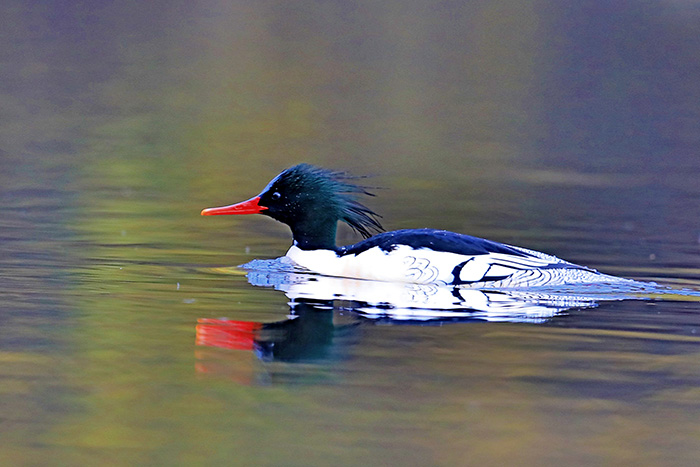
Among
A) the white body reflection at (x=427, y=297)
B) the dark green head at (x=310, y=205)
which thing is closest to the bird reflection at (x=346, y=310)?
the white body reflection at (x=427, y=297)

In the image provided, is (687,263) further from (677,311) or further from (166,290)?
(166,290)

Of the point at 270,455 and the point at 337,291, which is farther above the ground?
the point at 337,291

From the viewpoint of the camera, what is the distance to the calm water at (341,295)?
540 centimetres

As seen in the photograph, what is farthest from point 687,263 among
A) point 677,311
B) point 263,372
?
point 263,372

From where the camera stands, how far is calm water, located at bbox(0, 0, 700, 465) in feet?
17.7

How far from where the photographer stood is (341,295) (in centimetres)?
838

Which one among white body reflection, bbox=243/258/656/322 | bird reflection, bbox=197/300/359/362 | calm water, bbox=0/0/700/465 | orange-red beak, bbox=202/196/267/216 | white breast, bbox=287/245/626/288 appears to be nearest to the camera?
calm water, bbox=0/0/700/465

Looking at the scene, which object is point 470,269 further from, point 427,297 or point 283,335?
point 283,335

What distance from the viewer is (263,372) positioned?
6199 millimetres

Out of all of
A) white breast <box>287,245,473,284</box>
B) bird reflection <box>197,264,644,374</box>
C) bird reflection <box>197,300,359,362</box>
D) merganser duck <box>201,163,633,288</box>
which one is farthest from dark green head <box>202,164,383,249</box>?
bird reflection <box>197,300,359,362</box>

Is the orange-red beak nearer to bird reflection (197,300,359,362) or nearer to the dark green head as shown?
the dark green head

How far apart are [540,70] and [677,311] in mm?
24986

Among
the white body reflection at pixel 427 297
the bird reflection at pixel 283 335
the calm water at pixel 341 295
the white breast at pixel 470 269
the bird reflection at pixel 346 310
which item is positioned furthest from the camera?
the white breast at pixel 470 269

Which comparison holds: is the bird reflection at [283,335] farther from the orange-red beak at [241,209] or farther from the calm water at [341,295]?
the orange-red beak at [241,209]
